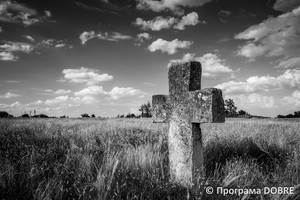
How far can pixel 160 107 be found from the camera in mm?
4145

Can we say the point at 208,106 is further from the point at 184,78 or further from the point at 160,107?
the point at 160,107

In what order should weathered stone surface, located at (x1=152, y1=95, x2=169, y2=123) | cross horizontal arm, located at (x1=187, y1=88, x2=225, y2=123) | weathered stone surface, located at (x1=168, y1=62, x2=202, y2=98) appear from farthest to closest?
weathered stone surface, located at (x1=152, y1=95, x2=169, y2=123) < weathered stone surface, located at (x1=168, y1=62, x2=202, y2=98) < cross horizontal arm, located at (x1=187, y1=88, x2=225, y2=123)

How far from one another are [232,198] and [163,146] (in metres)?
2.47

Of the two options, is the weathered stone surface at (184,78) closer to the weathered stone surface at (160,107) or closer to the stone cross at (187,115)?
the stone cross at (187,115)

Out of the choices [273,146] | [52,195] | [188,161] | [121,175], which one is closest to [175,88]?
[188,161]

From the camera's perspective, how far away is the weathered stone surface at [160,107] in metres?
4.07

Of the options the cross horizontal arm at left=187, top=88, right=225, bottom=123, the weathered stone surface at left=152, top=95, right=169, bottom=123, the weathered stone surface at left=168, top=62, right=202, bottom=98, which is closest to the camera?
the cross horizontal arm at left=187, top=88, right=225, bottom=123

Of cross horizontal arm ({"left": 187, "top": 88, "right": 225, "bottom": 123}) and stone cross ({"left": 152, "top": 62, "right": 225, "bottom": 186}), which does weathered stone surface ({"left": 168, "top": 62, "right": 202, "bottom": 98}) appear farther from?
cross horizontal arm ({"left": 187, "top": 88, "right": 225, "bottom": 123})

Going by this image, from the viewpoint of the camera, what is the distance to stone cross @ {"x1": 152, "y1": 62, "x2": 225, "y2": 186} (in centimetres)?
332

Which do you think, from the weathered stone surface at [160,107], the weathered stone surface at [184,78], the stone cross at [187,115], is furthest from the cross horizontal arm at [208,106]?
the weathered stone surface at [160,107]

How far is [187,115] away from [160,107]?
0.68 metres

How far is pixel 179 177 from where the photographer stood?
11.5 ft

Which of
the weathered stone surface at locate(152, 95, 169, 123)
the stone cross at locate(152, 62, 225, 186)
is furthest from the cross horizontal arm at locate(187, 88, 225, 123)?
the weathered stone surface at locate(152, 95, 169, 123)

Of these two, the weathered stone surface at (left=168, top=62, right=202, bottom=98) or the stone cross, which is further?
the weathered stone surface at (left=168, top=62, right=202, bottom=98)
